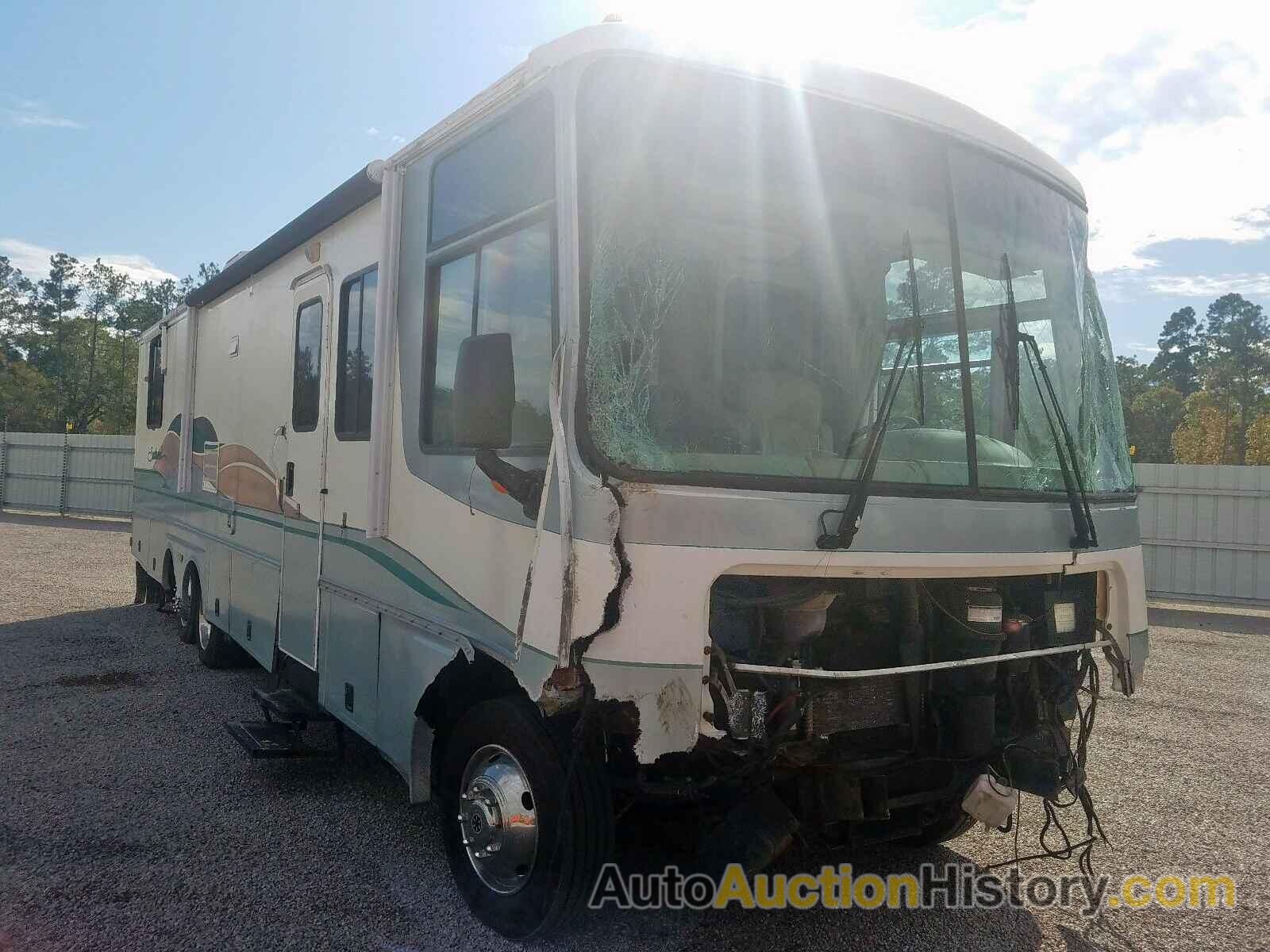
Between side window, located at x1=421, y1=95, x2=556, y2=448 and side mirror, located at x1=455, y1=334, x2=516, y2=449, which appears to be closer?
side mirror, located at x1=455, y1=334, x2=516, y2=449

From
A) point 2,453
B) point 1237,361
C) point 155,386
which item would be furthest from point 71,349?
point 1237,361

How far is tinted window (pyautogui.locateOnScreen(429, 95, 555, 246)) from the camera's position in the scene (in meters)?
3.15

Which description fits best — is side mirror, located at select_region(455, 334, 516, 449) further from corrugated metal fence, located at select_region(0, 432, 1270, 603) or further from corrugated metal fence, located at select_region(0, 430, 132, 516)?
corrugated metal fence, located at select_region(0, 430, 132, 516)

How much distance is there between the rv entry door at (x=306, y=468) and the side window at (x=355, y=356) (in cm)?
17

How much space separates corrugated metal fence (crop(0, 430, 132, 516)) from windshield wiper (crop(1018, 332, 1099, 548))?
2206 cm

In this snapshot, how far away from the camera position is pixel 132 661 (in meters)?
7.78

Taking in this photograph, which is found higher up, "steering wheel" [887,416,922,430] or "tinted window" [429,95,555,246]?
"tinted window" [429,95,555,246]

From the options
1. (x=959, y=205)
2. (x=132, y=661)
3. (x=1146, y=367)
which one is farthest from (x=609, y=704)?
(x=1146, y=367)

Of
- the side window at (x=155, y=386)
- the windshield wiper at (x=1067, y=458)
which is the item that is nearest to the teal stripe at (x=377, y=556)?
the windshield wiper at (x=1067, y=458)

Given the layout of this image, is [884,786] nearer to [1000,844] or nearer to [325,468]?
[1000,844]

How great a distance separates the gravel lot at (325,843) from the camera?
3.45 meters

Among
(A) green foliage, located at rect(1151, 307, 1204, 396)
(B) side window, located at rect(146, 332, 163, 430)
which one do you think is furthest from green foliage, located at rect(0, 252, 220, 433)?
(A) green foliage, located at rect(1151, 307, 1204, 396)

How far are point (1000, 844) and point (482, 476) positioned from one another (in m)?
3.01

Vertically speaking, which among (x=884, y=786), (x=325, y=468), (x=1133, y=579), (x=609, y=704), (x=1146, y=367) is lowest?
(x=884, y=786)
